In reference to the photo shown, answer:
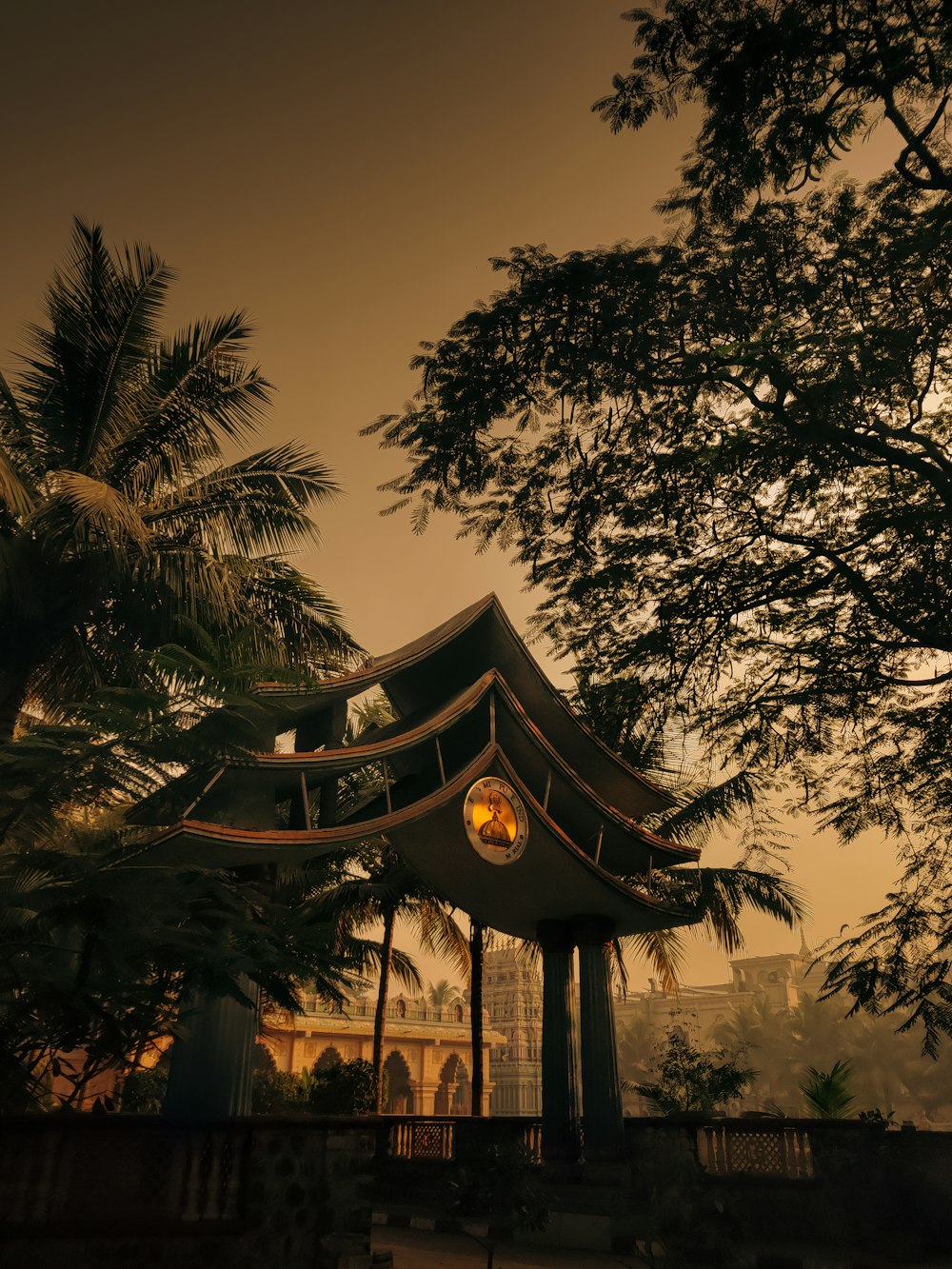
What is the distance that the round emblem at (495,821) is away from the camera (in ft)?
38.7

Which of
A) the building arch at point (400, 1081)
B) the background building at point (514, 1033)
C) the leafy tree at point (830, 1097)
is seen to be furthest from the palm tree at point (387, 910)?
the background building at point (514, 1033)

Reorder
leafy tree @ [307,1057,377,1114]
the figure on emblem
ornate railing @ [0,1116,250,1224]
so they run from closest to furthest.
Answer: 1. ornate railing @ [0,1116,250,1224]
2. the figure on emblem
3. leafy tree @ [307,1057,377,1114]

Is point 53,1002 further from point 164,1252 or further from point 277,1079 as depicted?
point 277,1079

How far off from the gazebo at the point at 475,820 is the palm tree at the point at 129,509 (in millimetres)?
3234

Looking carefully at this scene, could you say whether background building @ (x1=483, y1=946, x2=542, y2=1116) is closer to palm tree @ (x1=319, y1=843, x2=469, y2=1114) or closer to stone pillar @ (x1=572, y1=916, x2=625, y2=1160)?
palm tree @ (x1=319, y1=843, x2=469, y2=1114)

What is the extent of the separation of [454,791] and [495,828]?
44.3 inches

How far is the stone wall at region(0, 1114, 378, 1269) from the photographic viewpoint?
21.3ft

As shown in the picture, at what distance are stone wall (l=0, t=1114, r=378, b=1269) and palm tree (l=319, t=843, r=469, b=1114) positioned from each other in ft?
37.0

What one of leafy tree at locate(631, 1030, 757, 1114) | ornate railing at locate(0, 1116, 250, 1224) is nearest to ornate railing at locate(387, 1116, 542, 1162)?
leafy tree at locate(631, 1030, 757, 1114)

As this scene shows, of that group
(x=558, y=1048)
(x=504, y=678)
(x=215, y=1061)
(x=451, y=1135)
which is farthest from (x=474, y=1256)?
(x=504, y=678)

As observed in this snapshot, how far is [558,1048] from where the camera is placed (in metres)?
14.0

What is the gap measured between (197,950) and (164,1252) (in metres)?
2.76

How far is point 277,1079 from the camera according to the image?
2644 centimetres

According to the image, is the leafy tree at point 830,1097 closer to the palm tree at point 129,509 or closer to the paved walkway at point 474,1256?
the paved walkway at point 474,1256
